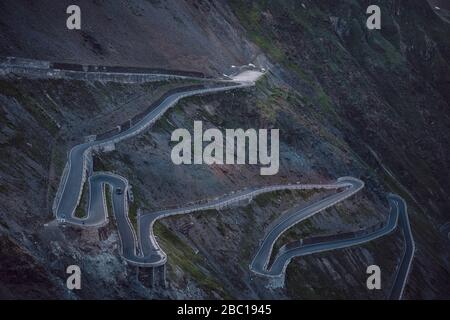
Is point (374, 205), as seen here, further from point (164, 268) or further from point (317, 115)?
point (164, 268)

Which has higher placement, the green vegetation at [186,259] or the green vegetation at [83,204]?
the green vegetation at [83,204]

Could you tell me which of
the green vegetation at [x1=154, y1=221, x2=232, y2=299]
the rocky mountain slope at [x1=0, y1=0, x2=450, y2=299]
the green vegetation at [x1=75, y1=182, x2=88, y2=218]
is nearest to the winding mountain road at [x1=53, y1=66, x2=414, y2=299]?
the green vegetation at [x1=75, y1=182, x2=88, y2=218]

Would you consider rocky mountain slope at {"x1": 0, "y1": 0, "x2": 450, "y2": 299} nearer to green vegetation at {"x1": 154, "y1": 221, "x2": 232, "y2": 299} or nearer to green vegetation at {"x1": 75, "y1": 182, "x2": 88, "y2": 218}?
green vegetation at {"x1": 154, "y1": 221, "x2": 232, "y2": 299}

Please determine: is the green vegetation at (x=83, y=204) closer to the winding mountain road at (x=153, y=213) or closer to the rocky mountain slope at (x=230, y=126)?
the winding mountain road at (x=153, y=213)

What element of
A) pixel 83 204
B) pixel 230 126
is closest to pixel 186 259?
pixel 83 204

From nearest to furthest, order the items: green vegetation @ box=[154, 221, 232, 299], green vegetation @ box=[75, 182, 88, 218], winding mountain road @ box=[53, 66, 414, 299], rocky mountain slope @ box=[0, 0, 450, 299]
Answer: rocky mountain slope @ box=[0, 0, 450, 299]
winding mountain road @ box=[53, 66, 414, 299]
green vegetation @ box=[75, 182, 88, 218]
green vegetation @ box=[154, 221, 232, 299]

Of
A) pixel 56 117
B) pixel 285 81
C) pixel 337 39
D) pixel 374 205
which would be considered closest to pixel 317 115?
pixel 285 81

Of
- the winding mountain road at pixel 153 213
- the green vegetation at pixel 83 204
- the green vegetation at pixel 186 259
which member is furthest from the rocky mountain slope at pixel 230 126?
the green vegetation at pixel 83 204
